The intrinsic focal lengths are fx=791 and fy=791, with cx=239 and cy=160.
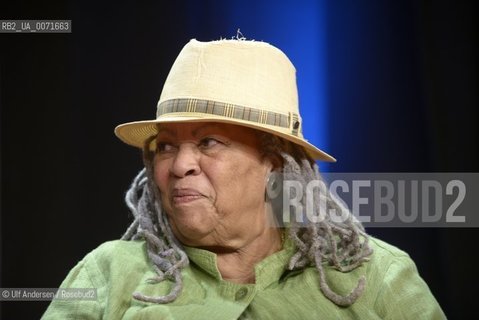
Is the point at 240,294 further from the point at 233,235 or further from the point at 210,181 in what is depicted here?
the point at 210,181

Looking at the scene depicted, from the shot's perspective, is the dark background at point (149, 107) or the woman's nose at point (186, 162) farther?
Result: the dark background at point (149, 107)

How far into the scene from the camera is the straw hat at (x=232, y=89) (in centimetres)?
235

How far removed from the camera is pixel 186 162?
7.63 feet

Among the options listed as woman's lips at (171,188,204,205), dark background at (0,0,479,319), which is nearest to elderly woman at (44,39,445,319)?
woman's lips at (171,188,204,205)

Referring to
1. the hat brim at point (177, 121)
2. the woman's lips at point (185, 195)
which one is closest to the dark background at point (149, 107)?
the hat brim at point (177, 121)

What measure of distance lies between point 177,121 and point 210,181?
0.20 meters

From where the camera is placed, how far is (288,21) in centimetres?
277

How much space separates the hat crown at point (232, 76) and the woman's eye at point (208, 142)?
0.12m

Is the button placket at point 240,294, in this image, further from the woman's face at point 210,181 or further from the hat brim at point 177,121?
the hat brim at point 177,121

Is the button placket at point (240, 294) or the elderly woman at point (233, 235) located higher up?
the elderly woman at point (233, 235)

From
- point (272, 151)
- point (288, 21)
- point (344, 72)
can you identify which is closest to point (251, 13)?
point (288, 21)

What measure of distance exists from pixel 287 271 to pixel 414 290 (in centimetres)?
40

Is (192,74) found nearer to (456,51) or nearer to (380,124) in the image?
(380,124)

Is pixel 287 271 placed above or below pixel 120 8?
below
